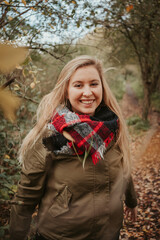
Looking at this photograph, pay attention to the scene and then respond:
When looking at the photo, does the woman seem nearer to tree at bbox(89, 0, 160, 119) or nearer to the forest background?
the forest background

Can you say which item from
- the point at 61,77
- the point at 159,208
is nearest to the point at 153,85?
the point at 159,208

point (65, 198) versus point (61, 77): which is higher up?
point (61, 77)

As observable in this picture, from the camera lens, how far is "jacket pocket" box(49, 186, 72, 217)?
1.40m

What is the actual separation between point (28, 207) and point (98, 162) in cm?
73

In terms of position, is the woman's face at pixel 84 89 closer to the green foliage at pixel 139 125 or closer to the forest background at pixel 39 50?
the forest background at pixel 39 50

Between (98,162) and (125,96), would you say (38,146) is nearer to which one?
(98,162)

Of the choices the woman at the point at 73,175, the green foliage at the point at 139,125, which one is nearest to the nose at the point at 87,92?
the woman at the point at 73,175

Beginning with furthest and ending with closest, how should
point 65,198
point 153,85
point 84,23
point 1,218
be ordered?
1. point 153,85
2. point 84,23
3. point 1,218
4. point 65,198

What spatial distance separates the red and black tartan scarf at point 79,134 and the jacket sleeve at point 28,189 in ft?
0.52

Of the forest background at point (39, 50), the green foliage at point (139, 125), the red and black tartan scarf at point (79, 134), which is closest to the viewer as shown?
the forest background at point (39, 50)

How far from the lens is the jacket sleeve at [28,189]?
4.44 ft

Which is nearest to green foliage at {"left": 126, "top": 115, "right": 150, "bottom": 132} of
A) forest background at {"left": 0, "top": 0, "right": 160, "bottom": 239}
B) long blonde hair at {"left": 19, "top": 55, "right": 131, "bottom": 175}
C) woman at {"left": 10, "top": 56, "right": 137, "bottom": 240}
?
forest background at {"left": 0, "top": 0, "right": 160, "bottom": 239}

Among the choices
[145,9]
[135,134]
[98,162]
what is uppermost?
[145,9]

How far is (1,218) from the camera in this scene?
2611 millimetres
